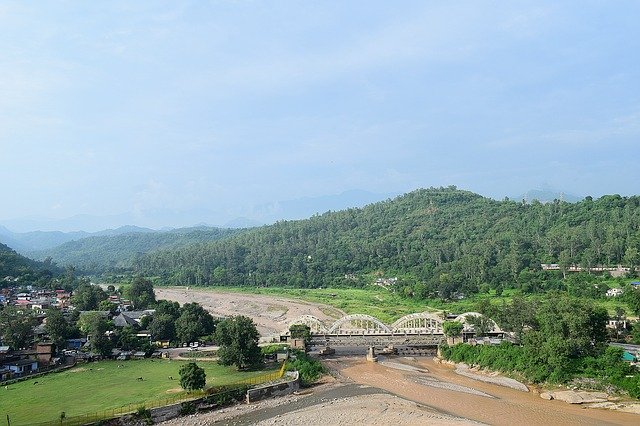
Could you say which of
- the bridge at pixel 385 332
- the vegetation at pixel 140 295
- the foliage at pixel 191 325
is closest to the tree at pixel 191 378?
the foliage at pixel 191 325

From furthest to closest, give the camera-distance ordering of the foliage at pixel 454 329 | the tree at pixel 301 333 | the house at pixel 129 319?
the house at pixel 129 319, the tree at pixel 301 333, the foliage at pixel 454 329

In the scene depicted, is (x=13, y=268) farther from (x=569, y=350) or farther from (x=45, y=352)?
(x=569, y=350)

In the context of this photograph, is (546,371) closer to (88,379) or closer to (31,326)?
(88,379)

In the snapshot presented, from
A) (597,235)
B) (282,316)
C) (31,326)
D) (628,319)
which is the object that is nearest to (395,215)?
(597,235)

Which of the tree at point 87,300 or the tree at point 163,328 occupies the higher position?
the tree at point 87,300

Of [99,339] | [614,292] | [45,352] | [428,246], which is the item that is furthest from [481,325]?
[428,246]

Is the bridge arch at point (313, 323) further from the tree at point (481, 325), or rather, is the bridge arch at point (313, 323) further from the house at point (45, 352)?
the house at point (45, 352)
